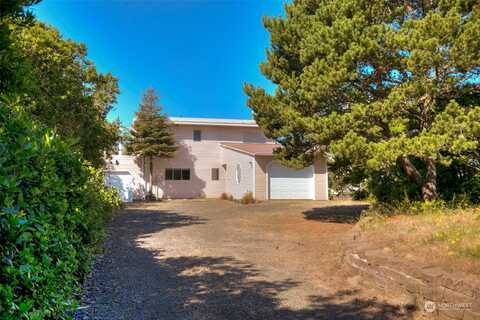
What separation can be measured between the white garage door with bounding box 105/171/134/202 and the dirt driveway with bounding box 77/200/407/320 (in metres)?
13.5

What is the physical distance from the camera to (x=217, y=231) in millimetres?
9719

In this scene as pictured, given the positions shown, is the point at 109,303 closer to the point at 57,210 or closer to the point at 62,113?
the point at 57,210

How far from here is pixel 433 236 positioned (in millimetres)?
5480

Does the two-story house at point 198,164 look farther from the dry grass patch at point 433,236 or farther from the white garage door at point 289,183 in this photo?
the dry grass patch at point 433,236

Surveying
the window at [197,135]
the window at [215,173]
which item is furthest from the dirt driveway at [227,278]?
the window at [197,135]

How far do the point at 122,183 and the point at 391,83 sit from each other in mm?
19073

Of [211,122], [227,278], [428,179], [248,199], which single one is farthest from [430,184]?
[211,122]

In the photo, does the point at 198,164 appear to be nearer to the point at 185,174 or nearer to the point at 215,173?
the point at 185,174

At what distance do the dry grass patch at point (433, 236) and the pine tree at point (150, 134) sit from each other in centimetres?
1696

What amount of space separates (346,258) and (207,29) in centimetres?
1710

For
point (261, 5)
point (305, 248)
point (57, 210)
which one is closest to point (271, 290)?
point (305, 248)

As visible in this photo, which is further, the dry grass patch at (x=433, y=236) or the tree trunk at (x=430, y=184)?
the tree trunk at (x=430, y=184)

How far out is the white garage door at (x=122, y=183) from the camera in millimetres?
22469

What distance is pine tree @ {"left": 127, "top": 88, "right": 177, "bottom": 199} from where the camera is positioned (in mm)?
22484
